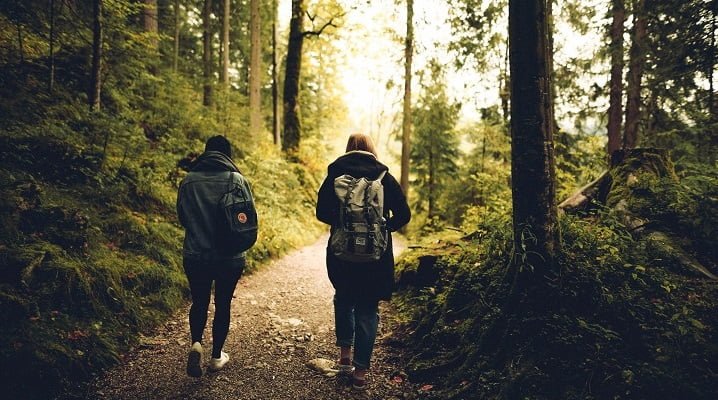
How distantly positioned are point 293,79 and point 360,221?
46.5ft

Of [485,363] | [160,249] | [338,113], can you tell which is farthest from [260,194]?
[338,113]

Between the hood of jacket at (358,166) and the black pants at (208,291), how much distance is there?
1362 mm

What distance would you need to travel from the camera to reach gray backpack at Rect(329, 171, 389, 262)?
3.43 m

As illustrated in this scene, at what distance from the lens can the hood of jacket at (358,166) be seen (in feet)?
11.8

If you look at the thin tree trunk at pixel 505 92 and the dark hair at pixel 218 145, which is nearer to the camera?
the dark hair at pixel 218 145

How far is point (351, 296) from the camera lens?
3.72 meters

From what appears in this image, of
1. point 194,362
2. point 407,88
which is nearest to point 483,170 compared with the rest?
point 407,88

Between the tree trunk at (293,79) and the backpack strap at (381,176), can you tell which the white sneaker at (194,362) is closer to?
the backpack strap at (381,176)

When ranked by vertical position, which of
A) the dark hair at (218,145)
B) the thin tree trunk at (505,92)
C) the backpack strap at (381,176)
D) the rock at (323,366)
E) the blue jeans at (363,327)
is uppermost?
the thin tree trunk at (505,92)

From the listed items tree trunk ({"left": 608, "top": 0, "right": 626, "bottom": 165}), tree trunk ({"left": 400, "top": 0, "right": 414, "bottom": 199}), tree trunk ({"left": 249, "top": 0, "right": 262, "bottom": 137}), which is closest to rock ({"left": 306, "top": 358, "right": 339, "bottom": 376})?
tree trunk ({"left": 608, "top": 0, "right": 626, "bottom": 165})

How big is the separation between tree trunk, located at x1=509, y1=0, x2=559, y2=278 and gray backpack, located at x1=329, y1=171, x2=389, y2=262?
1.24 metres

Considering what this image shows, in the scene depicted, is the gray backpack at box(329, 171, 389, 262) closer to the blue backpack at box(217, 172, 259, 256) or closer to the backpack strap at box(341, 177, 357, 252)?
the backpack strap at box(341, 177, 357, 252)

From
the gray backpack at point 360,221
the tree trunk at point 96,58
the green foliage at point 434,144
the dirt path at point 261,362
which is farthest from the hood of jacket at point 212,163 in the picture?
the green foliage at point 434,144

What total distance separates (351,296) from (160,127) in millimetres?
8483
